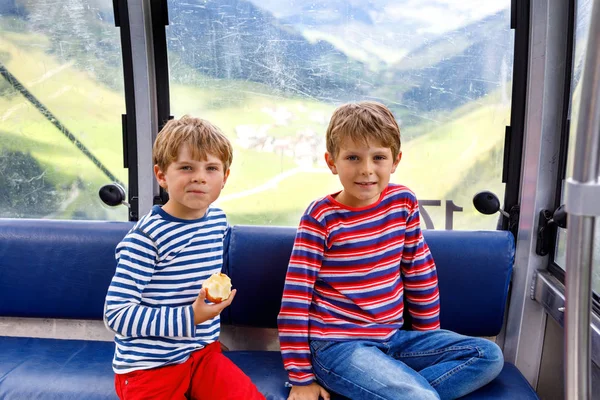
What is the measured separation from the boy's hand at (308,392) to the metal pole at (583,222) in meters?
1.20

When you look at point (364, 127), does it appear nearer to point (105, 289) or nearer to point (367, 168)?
point (367, 168)

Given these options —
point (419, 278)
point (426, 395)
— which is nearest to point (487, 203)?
point (419, 278)

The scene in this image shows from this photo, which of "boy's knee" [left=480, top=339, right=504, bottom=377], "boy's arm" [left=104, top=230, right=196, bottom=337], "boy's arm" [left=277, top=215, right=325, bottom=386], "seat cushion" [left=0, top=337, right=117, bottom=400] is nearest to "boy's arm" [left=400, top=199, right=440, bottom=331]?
"boy's knee" [left=480, top=339, right=504, bottom=377]

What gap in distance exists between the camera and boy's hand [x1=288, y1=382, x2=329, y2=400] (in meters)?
1.83

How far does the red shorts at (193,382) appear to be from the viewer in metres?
1.70

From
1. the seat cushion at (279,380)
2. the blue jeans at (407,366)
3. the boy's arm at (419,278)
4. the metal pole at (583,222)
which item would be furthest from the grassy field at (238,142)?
the metal pole at (583,222)

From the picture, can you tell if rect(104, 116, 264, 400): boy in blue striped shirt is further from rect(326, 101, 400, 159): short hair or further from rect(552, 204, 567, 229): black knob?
rect(552, 204, 567, 229): black knob

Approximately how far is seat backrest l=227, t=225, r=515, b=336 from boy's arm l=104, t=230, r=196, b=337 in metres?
0.60

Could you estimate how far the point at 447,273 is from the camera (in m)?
2.18

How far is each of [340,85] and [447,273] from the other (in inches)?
40.1

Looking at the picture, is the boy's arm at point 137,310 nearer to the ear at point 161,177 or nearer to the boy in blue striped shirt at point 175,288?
the boy in blue striped shirt at point 175,288

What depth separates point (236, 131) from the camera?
2631 millimetres

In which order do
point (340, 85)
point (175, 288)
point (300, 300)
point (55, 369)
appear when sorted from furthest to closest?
point (340, 85) < point (55, 369) < point (300, 300) < point (175, 288)

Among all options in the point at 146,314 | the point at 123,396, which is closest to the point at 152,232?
the point at 146,314
